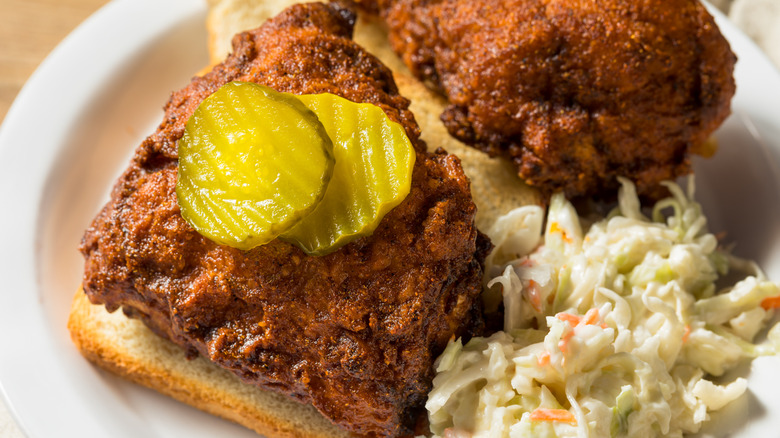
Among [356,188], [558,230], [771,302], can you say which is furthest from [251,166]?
[771,302]

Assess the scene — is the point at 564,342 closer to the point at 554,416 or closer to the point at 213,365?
the point at 554,416

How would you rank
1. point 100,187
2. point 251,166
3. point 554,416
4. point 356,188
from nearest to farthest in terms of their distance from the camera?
point 251,166 → point 356,188 → point 554,416 → point 100,187

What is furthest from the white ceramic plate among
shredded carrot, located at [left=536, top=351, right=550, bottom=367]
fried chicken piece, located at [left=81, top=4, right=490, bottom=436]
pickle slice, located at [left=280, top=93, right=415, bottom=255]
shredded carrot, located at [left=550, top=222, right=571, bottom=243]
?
pickle slice, located at [left=280, top=93, right=415, bottom=255]

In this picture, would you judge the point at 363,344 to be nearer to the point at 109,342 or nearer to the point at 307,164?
the point at 307,164

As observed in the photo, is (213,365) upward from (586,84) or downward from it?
downward

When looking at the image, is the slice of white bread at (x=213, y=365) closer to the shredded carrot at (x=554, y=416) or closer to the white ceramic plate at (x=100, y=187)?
the white ceramic plate at (x=100, y=187)

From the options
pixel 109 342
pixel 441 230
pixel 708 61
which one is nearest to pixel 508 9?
pixel 708 61

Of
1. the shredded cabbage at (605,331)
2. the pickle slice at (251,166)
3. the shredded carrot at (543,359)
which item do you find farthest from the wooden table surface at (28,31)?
the shredded carrot at (543,359)
